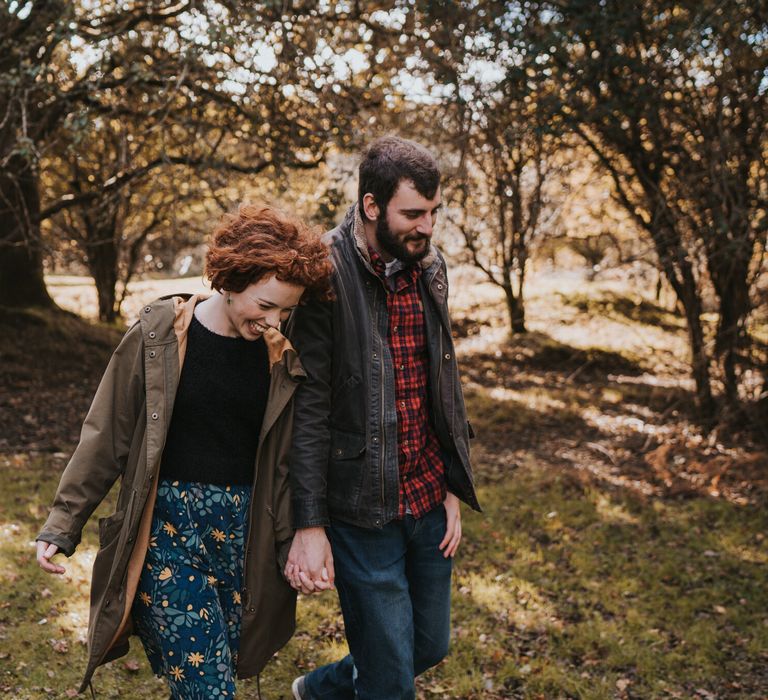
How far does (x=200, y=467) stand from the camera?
276cm

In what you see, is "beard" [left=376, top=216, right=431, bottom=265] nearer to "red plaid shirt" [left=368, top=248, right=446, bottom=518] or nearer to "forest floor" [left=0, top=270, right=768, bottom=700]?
"red plaid shirt" [left=368, top=248, right=446, bottom=518]

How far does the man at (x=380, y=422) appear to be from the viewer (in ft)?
9.23

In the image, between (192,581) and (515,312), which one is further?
(515,312)

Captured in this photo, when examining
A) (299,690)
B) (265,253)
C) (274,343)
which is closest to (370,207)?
(265,253)

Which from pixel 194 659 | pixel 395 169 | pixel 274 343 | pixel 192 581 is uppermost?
pixel 395 169

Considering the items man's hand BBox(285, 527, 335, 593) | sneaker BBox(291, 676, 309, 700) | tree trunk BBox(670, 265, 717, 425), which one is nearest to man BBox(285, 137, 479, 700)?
man's hand BBox(285, 527, 335, 593)

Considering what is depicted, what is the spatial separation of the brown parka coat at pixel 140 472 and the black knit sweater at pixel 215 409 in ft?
0.18

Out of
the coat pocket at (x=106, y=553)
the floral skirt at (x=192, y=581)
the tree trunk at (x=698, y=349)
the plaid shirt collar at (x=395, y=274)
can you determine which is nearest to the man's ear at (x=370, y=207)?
the plaid shirt collar at (x=395, y=274)

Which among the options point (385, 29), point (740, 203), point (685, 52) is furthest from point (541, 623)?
point (385, 29)

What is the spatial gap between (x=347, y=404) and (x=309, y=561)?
1.83 ft

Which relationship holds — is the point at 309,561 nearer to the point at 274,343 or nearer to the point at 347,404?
the point at 347,404

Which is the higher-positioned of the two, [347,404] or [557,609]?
[347,404]

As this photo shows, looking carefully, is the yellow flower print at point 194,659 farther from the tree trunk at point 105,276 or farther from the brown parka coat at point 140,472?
the tree trunk at point 105,276

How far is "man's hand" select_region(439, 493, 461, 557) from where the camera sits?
3115 millimetres
